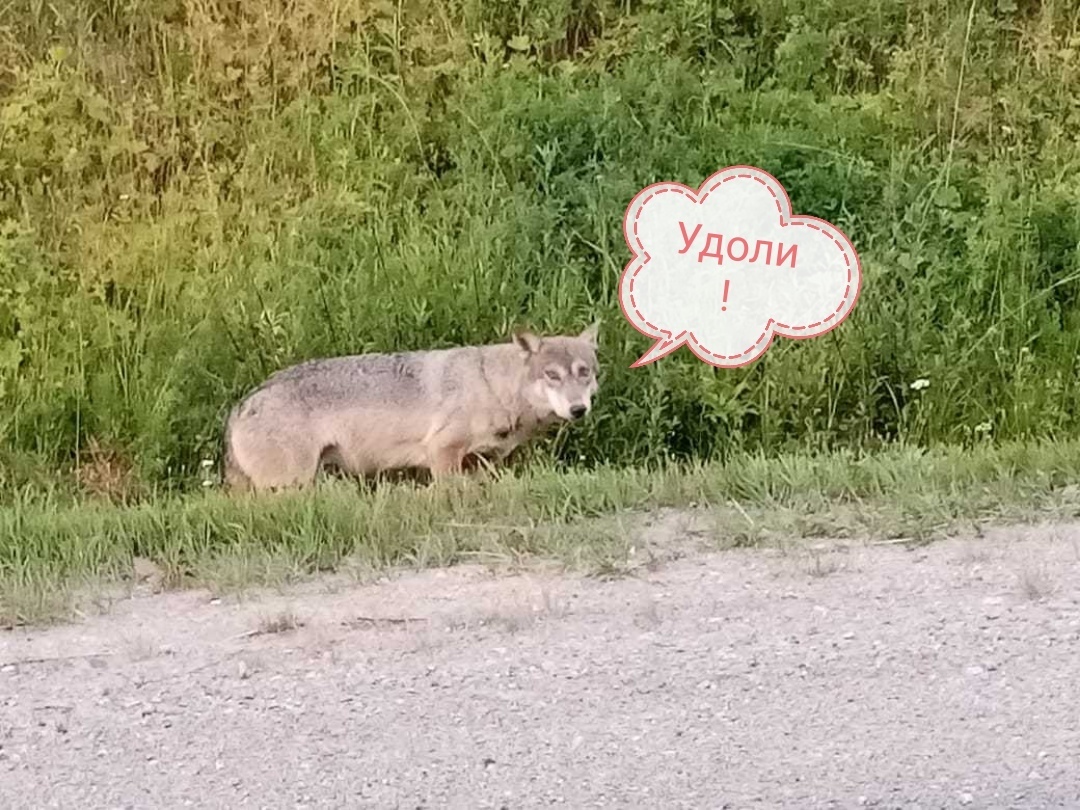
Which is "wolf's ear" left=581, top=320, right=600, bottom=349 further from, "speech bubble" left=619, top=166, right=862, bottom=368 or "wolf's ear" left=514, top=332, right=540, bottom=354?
"speech bubble" left=619, top=166, right=862, bottom=368

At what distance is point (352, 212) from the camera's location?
10.3m

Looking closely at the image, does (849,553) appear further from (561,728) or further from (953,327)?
(953,327)

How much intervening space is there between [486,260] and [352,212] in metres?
1.21

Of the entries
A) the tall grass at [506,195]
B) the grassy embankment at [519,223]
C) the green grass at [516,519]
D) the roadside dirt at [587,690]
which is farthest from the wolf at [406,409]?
the roadside dirt at [587,690]

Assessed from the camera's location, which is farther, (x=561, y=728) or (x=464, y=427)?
(x=464, y=427)

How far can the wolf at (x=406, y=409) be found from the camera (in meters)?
8.25

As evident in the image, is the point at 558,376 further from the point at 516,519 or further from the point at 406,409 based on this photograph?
the point at 516,519

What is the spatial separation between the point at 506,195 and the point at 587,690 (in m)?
6.18

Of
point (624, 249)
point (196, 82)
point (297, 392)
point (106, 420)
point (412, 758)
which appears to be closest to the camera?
point (412, 758)

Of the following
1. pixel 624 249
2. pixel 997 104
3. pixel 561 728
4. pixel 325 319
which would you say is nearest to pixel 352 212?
pixel 325 319

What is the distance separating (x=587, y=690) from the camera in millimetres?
4637

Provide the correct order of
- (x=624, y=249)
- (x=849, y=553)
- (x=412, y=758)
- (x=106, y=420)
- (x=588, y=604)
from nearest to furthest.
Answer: (x=412, y=758) < (x=588, y=604) < (x=849, y=553) < (x=106, y=420) < (x=624, y=249)

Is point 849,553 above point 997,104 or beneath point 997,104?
beneath

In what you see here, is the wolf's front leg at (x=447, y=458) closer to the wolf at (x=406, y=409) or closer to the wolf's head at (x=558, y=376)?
the wolf at (x=406, y=409)
